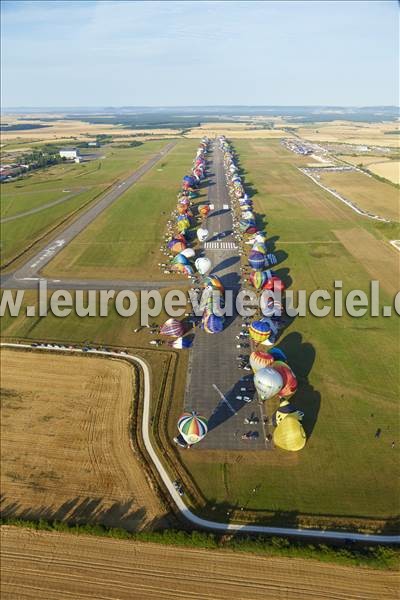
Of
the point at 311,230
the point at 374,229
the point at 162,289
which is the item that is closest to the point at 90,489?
the point at 162,289

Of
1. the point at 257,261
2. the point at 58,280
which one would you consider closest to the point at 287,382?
the point at 257,261

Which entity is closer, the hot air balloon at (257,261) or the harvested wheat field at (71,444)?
the harvested wheat field at (71,444)

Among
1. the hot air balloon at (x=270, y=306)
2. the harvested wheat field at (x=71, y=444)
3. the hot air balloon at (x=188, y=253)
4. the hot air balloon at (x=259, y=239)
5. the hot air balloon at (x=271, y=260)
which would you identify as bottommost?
the harvested wheat field at (x=71, y=444)

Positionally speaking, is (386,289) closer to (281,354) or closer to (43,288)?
(281,354)

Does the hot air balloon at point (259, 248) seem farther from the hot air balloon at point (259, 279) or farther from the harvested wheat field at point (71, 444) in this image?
the harvested wheat field at point (71, 444)

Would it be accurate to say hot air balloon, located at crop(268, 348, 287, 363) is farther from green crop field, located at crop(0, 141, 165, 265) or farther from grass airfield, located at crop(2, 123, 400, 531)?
green crop field, located at crop(0, 141, 165, 265)

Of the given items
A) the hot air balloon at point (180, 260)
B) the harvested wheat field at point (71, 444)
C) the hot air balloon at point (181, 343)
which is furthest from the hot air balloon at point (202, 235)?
the harvested wheat field at point (71, 444)
